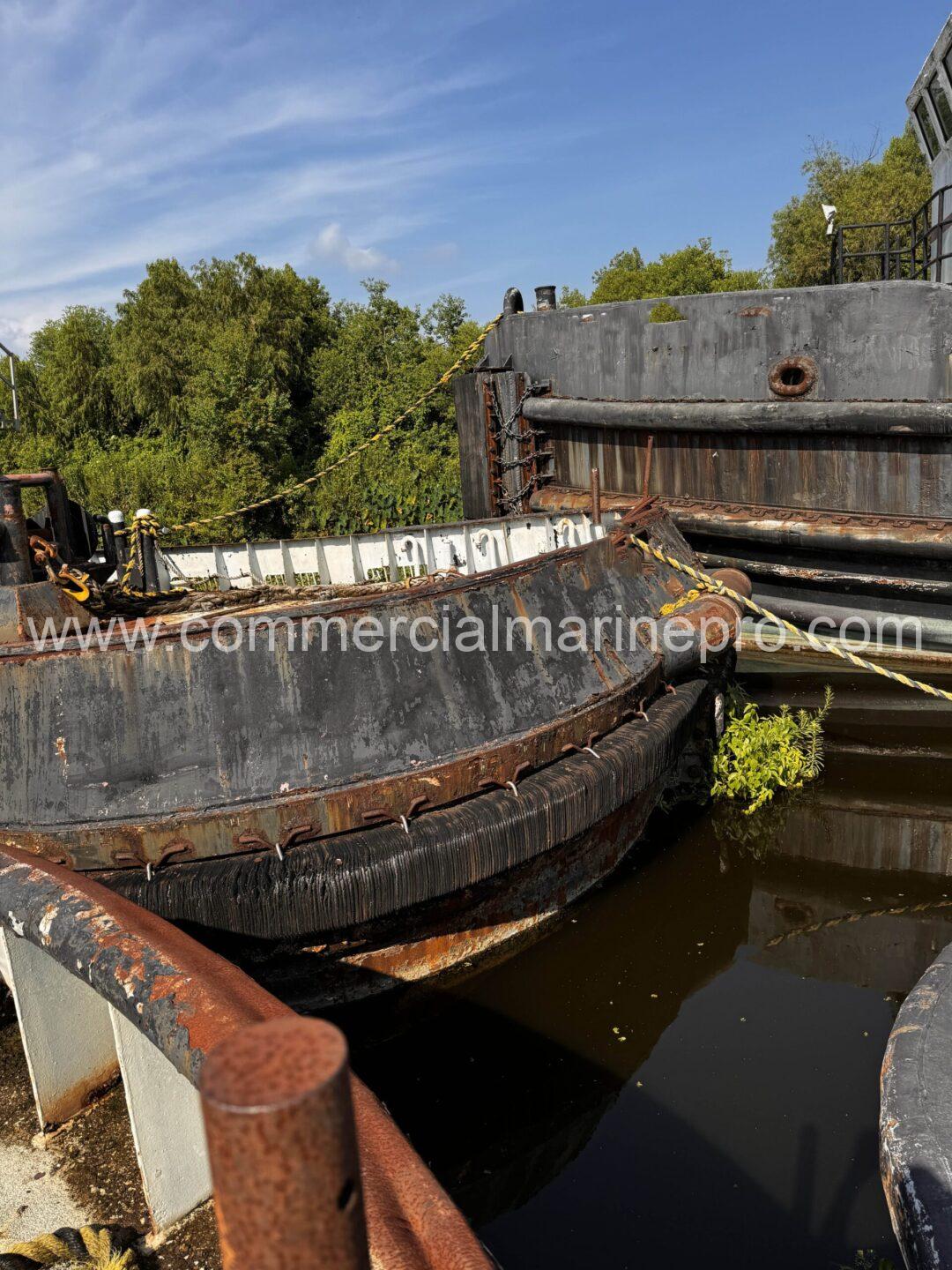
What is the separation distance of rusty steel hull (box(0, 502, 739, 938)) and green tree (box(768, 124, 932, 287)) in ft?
54.5

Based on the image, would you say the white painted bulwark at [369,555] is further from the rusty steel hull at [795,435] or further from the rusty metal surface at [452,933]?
the rusty metal surface at [452,933]

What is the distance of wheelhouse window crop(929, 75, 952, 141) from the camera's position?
9.98m

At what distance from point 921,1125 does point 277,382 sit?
22.2 m

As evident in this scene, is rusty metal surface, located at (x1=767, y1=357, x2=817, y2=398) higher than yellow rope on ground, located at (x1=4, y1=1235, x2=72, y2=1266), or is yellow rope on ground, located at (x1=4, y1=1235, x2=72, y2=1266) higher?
rusty metal surface, located at (x1=767, y1=357, x2=817, y2=398)

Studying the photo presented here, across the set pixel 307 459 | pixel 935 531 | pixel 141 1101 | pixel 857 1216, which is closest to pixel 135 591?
pixel 141 1101

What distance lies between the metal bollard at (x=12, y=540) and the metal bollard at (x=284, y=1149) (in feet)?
14.0

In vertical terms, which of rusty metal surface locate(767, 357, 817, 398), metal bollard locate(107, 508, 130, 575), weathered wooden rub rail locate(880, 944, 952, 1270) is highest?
rusty metal surface locate(767, 357, 817, 398)

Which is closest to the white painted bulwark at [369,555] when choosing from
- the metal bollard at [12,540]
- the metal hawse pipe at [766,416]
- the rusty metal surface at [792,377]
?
the metal hawse pipe at [766,416]

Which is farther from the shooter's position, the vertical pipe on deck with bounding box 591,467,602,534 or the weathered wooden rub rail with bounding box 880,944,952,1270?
the vertical pipe on deck with bounding box 591,467,602,534

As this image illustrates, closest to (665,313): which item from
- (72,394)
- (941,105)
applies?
(941,105)

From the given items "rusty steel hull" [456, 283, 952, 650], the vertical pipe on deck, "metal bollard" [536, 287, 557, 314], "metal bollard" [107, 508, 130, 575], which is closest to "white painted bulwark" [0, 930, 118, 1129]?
the vertical pipe on deck

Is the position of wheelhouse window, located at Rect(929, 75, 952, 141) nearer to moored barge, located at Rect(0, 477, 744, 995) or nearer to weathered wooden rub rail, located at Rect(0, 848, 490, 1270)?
moored barge, located at Rect(0, 477, 744, 995)

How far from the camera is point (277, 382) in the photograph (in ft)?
74.2

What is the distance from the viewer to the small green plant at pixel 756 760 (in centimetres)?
628
